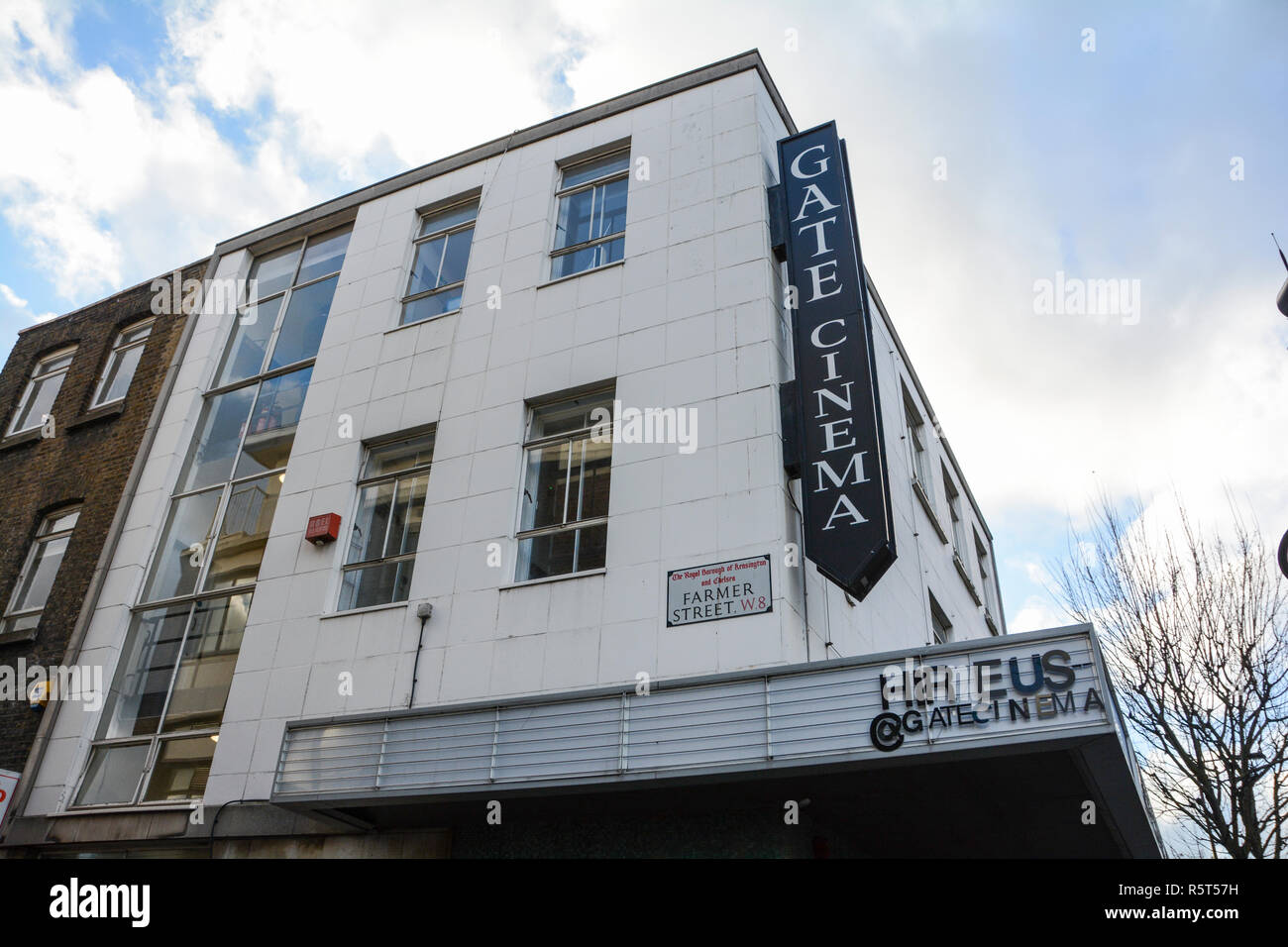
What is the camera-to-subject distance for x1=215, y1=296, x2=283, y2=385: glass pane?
15.1 meters

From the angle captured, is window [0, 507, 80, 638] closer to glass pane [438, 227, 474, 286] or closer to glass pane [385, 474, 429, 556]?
glass pane [385, 474, 429, 556]

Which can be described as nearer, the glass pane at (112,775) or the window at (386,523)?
the window at (386,523)

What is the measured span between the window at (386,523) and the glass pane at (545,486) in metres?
1.55

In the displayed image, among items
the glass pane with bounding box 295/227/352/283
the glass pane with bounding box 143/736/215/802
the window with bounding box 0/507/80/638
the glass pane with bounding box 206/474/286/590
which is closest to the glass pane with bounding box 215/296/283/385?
the glass pane with bounding box 295/227/352/283

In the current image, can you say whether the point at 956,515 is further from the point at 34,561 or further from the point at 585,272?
the point at 34,561

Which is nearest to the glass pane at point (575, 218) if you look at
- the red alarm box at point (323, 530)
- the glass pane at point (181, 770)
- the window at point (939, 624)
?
the red alarm box at point (323, 530)

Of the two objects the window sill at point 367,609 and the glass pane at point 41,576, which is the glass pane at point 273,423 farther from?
the glass pane at point 41,576

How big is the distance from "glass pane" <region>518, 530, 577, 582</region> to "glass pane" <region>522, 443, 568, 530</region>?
203mm

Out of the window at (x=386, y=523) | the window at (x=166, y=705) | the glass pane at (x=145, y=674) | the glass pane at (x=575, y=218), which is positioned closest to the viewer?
the window at (x=386, y=523)

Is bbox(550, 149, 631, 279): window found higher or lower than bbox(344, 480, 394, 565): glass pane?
higher

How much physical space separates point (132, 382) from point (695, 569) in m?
12.0

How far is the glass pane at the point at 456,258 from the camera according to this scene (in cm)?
1381

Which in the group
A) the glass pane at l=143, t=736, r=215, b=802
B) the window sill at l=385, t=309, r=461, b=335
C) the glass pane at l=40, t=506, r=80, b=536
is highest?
the window sill at l=385, t=309, r=461, b=335

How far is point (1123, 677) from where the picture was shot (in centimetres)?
1591
